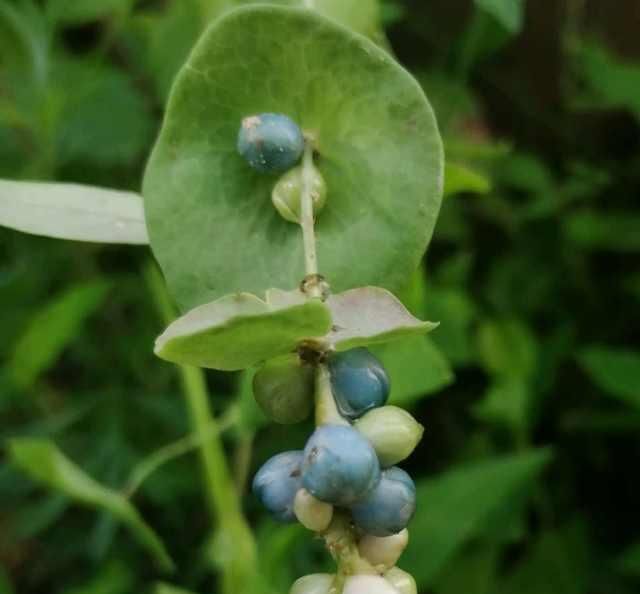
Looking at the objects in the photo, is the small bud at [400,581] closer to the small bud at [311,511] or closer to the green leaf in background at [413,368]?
the small bud at [311,511]

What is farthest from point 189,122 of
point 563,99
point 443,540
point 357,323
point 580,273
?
point 563,99

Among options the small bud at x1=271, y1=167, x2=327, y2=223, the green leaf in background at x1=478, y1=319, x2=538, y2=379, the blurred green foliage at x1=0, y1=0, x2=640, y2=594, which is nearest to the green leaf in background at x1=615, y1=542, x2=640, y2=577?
the blurred green foliage at x1=0, y1=0, x2=640, y2=594

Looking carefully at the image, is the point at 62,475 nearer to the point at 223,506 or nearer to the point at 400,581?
the point at 223,506

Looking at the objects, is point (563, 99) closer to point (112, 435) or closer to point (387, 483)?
point (112, 435)

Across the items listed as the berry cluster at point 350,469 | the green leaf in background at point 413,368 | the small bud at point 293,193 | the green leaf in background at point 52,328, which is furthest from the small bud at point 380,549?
the green leaf in background at point 52,328

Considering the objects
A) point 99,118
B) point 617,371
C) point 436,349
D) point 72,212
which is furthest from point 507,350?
point 72,212
